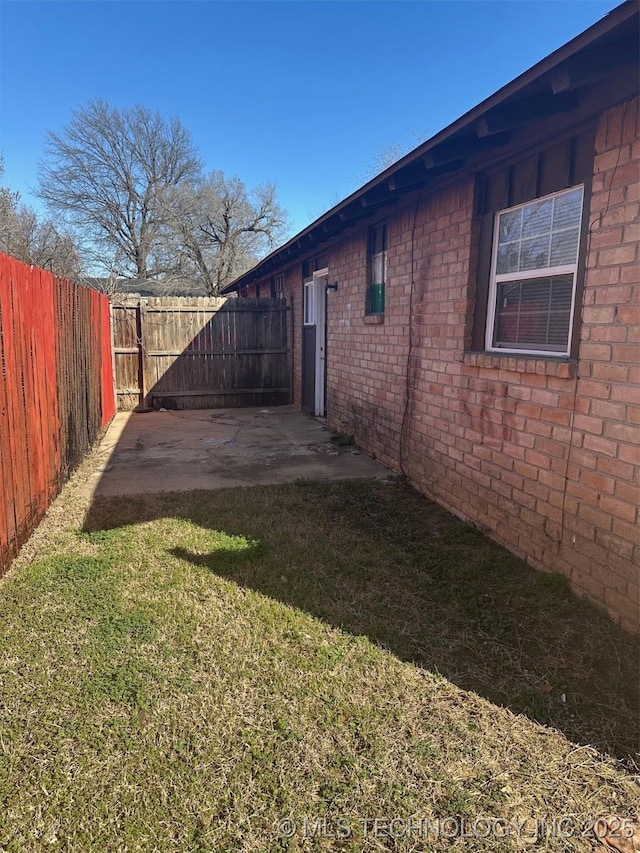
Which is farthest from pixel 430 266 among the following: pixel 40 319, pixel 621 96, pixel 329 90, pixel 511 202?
pixel 329 90

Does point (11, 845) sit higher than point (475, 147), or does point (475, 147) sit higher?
point (475, 147)

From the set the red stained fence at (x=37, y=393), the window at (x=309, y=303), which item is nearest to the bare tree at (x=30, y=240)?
the window at (x=309, y=303)

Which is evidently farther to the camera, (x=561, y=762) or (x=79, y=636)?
(x=79, y=636)

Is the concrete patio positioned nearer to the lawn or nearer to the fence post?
the fence post

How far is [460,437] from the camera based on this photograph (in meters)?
4.33

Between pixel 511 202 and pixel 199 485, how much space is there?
393 cm

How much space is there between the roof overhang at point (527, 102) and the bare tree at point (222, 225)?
89.2 ft

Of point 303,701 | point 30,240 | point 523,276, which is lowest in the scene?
point 303,701

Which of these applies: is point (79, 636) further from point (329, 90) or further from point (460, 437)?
point (329, 90)

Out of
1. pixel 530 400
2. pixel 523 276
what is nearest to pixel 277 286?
pixel 523 276

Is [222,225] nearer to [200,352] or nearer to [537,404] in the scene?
[200,352]

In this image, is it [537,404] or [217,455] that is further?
[217,455]

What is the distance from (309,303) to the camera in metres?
9.95

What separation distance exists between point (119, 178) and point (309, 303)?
24616 millimetres
